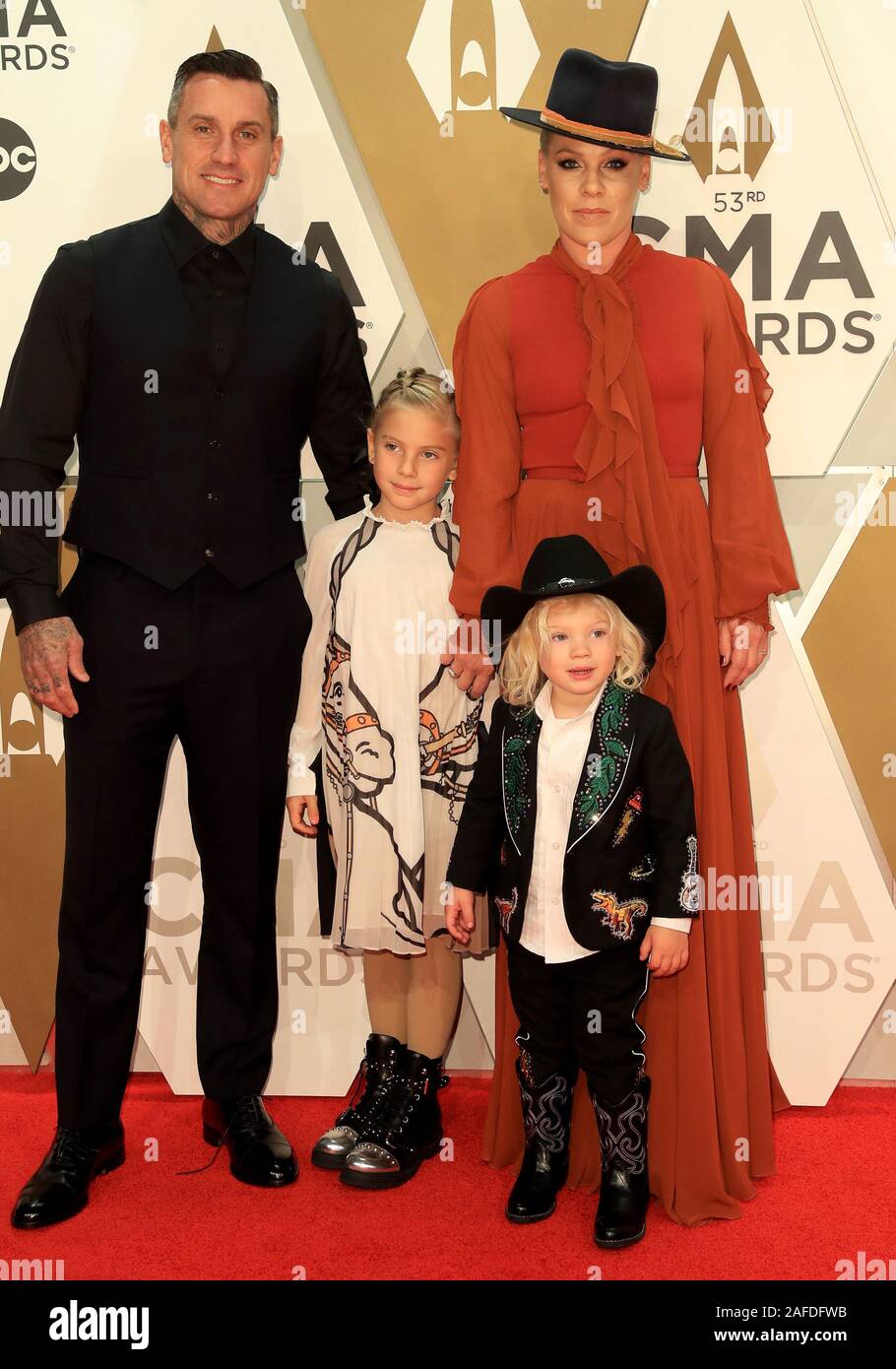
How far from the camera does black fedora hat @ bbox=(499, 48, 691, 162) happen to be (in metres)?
2.44

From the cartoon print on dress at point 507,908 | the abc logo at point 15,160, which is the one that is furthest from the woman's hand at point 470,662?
the abc logo at point 15,160

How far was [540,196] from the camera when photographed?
9.66 ft

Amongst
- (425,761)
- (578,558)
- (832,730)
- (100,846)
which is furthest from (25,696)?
(832,730)

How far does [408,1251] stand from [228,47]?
99.7 inches

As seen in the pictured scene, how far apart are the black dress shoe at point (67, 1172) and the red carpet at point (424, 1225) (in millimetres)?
29

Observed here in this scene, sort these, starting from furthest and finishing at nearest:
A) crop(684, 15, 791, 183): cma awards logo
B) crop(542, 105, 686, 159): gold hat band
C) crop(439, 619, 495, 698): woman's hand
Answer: crop(684, 15, 791, 183): cma awards logo < crop(439, 619, 495, 698): woman's hand < crop(542, 105, 686, 159): gold hat band

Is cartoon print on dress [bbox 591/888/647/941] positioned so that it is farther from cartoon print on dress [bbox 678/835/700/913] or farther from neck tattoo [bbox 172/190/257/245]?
neck tattoo [bbox 172/190/257/245]

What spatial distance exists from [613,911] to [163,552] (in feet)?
3.46

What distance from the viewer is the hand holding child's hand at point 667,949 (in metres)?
2.33

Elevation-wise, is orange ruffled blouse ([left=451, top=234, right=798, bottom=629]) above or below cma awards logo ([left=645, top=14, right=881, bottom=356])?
below

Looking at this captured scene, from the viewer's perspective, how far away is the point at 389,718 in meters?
2.59

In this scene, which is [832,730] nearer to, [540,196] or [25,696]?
[540,196]

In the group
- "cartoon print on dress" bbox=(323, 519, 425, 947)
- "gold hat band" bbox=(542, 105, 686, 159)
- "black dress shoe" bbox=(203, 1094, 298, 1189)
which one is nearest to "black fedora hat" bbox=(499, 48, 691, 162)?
"gold hat band" bbox=(542, 105, 686, 159)

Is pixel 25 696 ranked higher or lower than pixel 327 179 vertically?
lower
